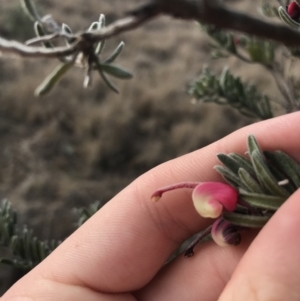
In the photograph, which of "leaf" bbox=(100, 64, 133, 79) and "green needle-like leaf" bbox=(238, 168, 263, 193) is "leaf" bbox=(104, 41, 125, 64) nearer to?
"leaf" bbox=(100, 64, 133, 79)

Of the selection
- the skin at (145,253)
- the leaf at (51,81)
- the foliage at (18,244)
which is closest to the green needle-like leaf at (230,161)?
the skin at (145,253)

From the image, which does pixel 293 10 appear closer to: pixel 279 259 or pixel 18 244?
pixel 279 259

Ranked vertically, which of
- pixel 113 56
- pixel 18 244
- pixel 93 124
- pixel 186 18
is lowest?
pixel 93 124

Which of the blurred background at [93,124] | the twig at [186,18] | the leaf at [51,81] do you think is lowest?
the blurred background at [93,124]

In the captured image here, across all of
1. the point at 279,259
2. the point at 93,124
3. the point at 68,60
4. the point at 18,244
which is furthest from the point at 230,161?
the point at 93,124

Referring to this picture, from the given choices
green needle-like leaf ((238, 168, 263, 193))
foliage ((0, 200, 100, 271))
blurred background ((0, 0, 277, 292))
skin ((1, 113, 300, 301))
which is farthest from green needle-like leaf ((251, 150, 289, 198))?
blurred background ((0, 0, 277, 292))

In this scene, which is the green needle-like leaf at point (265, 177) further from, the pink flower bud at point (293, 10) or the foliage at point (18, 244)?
the foliage at point (18, 244)
